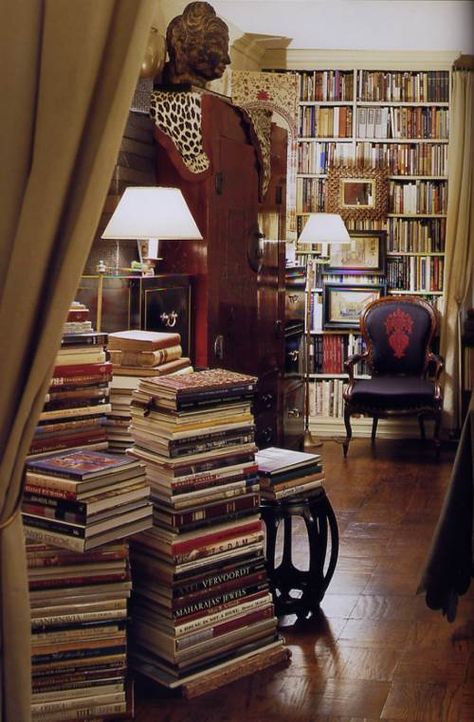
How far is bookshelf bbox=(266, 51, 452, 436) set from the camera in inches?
316

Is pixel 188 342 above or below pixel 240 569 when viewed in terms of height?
above

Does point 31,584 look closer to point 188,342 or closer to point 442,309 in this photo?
point 188,342

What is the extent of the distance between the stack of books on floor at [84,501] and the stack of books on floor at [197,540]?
152mm

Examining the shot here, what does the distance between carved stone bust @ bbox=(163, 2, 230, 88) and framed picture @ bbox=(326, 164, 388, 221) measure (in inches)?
114

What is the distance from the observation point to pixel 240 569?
342 cm

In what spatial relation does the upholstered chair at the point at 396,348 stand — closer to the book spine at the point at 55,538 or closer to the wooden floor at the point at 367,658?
the wooden floor at the point at 367,658

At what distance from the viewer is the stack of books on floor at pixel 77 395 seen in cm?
329

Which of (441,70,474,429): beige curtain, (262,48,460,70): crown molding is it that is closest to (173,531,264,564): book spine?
(441,70,474,429): beige curtain

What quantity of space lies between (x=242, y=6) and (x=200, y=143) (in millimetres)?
2662

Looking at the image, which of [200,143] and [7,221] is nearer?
[7,221]

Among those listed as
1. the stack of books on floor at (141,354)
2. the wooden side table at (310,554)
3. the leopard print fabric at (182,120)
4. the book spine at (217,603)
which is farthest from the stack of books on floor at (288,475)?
the leopard print fabric at (182,120)

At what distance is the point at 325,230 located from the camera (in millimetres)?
7391

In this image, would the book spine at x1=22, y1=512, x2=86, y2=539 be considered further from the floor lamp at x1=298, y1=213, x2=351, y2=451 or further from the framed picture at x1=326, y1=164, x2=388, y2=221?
the framed picture at x1=326, y1=164, x2=388, y2=221

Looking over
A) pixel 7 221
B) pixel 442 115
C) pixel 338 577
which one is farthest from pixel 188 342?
pixel 442 115
